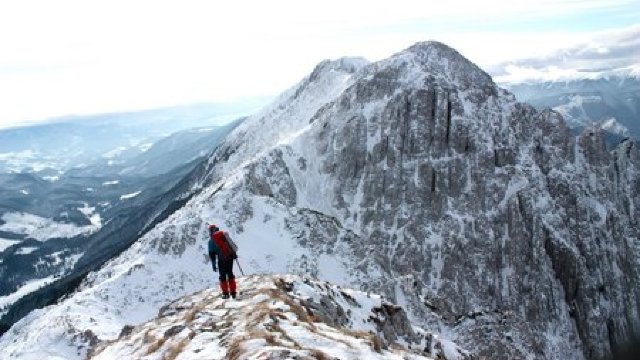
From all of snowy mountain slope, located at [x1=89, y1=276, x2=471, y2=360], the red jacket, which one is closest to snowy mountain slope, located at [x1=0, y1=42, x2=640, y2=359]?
snowy mountain slope, located at [x1=89, y1=276, x2=471, y2=360]

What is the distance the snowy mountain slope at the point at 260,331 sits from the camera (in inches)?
1092

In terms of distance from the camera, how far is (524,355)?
10112cm

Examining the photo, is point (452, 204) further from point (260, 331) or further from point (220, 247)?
point (260, 331)

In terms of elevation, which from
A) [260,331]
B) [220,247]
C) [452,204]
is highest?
[220,247]

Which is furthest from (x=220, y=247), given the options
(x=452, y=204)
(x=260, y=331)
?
(x=452, y=204)

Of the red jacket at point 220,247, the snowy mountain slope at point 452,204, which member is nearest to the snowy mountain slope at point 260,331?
the red jacket at point 220,247

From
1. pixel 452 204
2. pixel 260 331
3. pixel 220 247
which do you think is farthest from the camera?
pixel 452 204

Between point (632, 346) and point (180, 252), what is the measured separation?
152133 mm

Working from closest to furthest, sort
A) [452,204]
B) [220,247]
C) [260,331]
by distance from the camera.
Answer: [260,331], [220,247], [452,204]

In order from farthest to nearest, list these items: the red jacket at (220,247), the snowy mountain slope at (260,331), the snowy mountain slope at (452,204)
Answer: the snowy mountain slope at (452,204) → the red jacket at (220,247) → the snowy mountain slope at (260,331)

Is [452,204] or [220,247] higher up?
[220,247]

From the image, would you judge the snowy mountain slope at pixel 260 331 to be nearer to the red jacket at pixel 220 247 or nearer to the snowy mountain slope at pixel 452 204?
the red jacket at pixel 220 247

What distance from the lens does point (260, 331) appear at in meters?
29.6

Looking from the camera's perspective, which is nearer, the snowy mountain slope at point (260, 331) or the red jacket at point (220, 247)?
the snowy mountain slope at point (260, 331)
